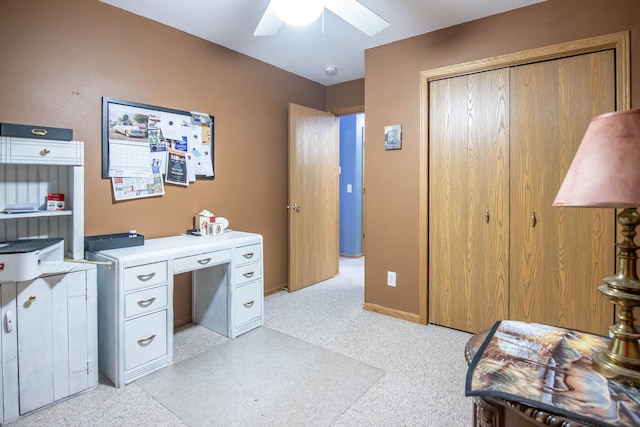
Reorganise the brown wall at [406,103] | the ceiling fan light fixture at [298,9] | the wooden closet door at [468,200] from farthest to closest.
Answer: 1. the wooden closet door at [468,200]
2. the brown wall at [406,103]
3. the ceiling fan light fixture at [298,9]

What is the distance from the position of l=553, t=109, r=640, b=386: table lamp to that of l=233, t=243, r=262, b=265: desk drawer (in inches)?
84.4

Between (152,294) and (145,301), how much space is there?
0.05m

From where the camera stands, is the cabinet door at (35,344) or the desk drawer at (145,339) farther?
the desk drawer at (145,339)

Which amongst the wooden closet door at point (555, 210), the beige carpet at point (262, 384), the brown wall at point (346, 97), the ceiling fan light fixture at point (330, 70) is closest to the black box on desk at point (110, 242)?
the beige carpet at point (262, 384)

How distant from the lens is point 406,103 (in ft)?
9.71

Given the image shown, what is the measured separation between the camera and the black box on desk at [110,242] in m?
2.14

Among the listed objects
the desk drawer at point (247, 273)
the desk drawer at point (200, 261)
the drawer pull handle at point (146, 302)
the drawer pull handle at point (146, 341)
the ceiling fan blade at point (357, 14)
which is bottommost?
the drawer pull handle at point (146, 341)

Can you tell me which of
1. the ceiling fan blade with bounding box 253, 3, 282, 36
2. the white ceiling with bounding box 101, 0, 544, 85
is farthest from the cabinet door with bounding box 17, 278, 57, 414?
the white ceiling with bounding box 101, 0, 544, 85

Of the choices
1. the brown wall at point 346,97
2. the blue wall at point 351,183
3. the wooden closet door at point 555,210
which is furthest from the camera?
the blue wall at point 351,183

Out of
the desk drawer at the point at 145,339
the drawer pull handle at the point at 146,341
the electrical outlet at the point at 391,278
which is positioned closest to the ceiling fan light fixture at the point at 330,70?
the electrical outlet at the point at 391,278

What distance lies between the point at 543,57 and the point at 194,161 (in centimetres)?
270

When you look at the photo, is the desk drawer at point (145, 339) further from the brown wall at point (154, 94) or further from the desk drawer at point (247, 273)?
the brown wall at point (154, 94)

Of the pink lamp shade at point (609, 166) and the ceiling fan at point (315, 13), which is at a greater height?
the ceiling fan at point (315, 13)

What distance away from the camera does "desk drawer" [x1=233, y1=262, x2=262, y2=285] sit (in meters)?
2.66
